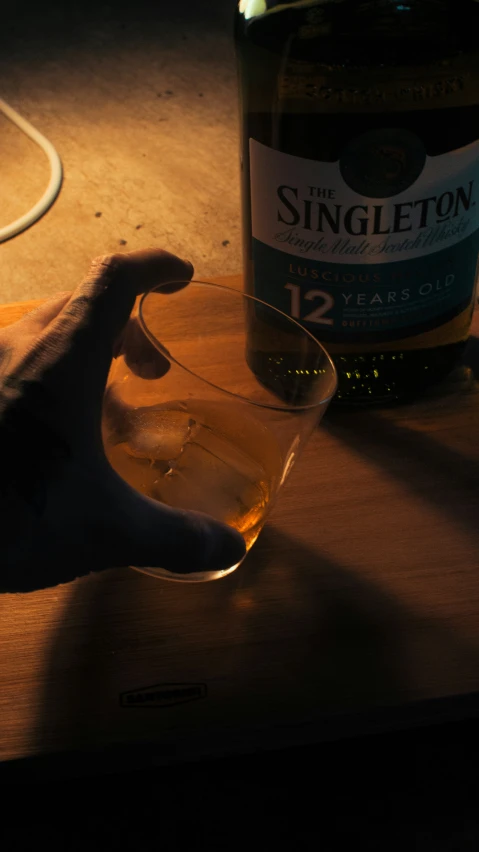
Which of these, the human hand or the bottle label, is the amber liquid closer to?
the human hand

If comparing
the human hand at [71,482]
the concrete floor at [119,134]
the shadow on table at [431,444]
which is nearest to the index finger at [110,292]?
the human hand at [71,482]

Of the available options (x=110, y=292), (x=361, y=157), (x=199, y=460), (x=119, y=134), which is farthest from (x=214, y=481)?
(x=119, y=134)

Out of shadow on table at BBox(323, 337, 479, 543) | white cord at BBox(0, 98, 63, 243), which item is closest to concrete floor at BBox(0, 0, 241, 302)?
white cord at BBox(0, 98, 63, 243)

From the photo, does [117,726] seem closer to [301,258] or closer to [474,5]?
[301,258]

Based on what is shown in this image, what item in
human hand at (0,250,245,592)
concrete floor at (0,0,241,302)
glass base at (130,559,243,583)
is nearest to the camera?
human hand at (0,250,245,592)

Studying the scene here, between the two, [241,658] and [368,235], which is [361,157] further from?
Answer: [241,658]
